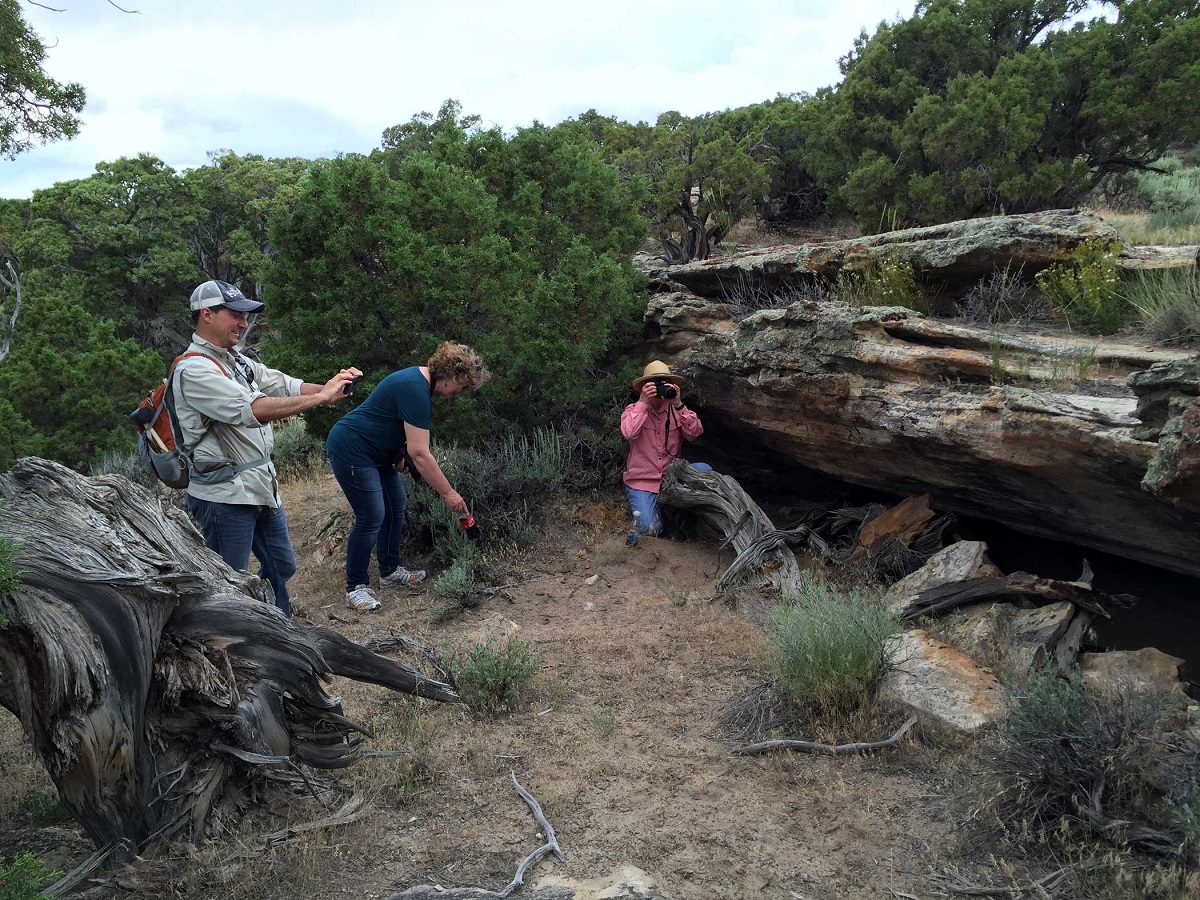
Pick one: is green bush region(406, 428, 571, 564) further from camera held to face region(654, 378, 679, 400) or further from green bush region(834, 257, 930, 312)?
green bush region(834, 257, 930, 312)

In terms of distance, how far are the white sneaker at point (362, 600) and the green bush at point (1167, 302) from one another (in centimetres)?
526

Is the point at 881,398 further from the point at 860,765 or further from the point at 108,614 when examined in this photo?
the point at 108,614

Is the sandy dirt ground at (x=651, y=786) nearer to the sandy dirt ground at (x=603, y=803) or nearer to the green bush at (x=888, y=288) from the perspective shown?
the sandy dirt ground at (x=603, y=803)

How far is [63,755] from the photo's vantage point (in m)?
2.89

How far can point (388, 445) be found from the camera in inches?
225

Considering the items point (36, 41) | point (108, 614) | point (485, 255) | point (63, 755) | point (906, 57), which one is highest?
point (906, 57)

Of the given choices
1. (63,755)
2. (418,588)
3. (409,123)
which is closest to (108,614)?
(63,755)

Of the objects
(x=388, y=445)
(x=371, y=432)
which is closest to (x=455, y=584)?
(x=388, y=445)

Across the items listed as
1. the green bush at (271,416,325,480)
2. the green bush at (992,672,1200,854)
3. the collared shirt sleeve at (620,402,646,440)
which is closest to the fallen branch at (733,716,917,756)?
the green bush at (992,672,1200,854)

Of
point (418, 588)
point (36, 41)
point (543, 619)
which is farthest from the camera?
point (418, 588)

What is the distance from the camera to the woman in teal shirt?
534 centimetres

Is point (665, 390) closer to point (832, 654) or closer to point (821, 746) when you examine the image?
point (832, 654)

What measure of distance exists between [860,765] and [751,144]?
48.3 feet

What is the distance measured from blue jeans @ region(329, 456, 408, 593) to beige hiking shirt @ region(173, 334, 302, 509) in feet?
3.73
